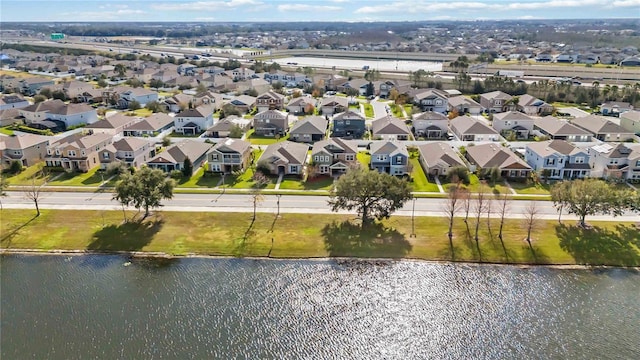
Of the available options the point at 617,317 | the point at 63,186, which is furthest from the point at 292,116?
the point at 617,317

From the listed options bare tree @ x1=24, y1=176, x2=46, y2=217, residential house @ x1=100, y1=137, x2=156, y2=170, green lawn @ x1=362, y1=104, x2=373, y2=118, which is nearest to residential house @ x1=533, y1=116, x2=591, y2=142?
green lawn @ x1=362, y1=104, x2=373, y2=118

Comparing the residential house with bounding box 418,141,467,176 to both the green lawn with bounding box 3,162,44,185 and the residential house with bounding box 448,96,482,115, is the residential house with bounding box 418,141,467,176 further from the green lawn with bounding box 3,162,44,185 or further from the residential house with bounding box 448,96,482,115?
the green lawn with bounding box 3,162,44,185

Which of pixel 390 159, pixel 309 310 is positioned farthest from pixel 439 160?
pixel 309 310

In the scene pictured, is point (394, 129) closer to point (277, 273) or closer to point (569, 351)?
point (277, 273)

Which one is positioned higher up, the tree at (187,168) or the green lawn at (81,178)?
the tree at (187,168)

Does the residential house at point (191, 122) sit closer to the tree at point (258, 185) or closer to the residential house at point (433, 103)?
the tree at point (258, 185)

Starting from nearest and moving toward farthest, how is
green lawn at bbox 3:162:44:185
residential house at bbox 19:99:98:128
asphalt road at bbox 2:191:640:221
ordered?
asphalt road at bbox 2:191:640:221 → green lawn at bbox 3:162:44:185 → residential house at bbox 19:99:98:128

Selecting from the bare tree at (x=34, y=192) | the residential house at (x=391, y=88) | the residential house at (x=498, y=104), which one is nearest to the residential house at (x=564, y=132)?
the residential house at (x=498, y=104)
